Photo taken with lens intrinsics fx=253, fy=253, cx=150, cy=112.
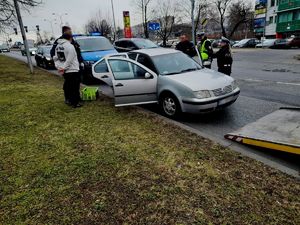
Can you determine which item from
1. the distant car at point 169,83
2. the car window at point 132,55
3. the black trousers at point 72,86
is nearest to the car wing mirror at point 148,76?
the distant car at point 169,83

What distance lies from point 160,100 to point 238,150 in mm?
2493

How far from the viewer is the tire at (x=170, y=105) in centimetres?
552

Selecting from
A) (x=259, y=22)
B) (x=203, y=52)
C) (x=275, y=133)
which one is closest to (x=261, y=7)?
(x=259, y=22)

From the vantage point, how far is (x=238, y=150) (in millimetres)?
3893

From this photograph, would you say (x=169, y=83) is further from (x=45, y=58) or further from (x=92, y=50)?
(x=45, y=58)

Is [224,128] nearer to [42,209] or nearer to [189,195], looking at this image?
[189,195]

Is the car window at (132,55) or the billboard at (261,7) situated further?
the billboard at (261,7)

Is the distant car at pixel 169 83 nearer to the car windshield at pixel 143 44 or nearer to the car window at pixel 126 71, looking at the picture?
the car window at pixel 126 71

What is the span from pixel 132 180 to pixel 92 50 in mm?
8713

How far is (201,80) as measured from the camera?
5.43m

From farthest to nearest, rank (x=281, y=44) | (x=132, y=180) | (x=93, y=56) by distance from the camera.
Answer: (x=281, y=44)
(x=93, y=56)
(x=132, y=180)

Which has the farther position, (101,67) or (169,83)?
(101,67)

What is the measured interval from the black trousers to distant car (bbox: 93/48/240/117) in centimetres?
85

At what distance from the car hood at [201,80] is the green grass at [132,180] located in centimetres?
99
